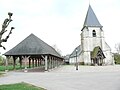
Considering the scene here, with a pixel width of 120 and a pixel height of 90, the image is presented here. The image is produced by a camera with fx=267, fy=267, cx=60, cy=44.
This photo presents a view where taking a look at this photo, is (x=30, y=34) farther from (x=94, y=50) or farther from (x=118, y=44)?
(x=118, y=44)

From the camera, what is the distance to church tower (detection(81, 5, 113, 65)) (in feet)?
223

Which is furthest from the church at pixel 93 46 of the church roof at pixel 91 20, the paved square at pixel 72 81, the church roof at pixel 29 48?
the paved square at pixel 72 81

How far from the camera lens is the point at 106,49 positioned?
69.8 meters

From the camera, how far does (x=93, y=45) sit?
69375mm

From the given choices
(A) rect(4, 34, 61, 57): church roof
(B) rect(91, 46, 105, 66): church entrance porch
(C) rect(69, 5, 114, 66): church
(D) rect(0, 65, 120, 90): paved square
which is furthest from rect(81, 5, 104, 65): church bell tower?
(D) rect(0, 65, 120, 90): paved square

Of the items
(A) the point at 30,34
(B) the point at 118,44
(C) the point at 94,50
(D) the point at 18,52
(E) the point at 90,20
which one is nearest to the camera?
(D) the point at 18,52

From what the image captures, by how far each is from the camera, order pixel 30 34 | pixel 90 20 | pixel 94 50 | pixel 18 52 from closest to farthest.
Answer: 1. pixel 18 52
2. pixel 30 34
3. pixel 94 50
4. pixel 90 20

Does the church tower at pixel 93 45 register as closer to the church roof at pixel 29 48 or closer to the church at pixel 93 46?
the church at pixel 93 46

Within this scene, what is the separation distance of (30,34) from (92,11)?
35714mm

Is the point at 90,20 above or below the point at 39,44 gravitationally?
above

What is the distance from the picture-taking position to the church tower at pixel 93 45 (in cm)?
6804

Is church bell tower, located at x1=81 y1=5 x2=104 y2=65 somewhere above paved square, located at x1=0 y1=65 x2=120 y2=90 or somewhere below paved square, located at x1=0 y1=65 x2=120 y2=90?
above

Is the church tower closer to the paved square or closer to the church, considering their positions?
the church

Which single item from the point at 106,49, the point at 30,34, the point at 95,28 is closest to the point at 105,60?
the point at 106,49
